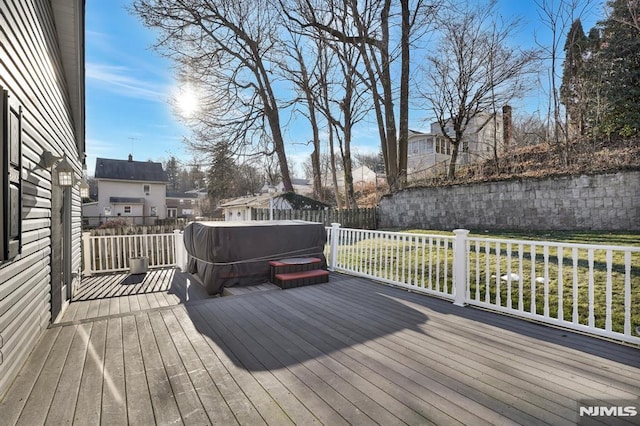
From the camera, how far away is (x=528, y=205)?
28.8 feet

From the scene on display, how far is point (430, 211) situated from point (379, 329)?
876cm

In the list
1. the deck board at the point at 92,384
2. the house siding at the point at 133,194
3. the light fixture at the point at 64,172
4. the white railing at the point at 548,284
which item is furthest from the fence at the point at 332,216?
the house siding at the point at 133,194

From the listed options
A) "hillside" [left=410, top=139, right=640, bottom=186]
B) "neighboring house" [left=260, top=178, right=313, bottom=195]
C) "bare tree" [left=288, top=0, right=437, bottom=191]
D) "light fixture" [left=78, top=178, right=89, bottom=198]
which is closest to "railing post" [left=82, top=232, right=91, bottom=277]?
"light fixture" [left=78, top=178, right=89, bottom=198]

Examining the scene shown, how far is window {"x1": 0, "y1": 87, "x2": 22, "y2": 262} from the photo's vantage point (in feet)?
6.07

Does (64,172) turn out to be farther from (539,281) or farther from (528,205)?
(528,205)

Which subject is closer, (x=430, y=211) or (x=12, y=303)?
(x=12, y=303)

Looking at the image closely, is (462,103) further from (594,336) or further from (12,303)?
(12,303)

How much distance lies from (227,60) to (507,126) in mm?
12485

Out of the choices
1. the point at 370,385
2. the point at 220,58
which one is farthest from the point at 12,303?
the point at 220,58

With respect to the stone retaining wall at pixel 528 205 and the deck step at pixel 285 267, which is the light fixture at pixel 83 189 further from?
the stone retaining wall at pixel 528 205

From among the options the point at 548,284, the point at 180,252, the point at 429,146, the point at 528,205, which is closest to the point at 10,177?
the point at 548,284

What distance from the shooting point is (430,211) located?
1109cm

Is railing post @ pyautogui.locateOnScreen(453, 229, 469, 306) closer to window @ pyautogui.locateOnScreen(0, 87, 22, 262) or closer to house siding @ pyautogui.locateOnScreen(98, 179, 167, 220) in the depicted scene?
window @ pyautogui.locateOnScreen(0, 87, 22, 262)

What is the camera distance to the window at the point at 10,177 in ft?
6.07
